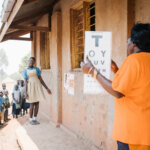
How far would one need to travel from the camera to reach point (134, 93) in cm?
153

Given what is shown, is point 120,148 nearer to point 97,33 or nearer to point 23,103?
point 97,33

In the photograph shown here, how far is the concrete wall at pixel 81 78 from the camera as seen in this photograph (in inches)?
A: 110

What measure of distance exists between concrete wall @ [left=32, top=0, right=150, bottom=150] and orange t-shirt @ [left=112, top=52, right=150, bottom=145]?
4.02 ft

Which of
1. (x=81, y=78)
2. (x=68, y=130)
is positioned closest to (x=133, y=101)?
(x=81, y=78)

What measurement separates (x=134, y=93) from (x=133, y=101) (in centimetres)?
7

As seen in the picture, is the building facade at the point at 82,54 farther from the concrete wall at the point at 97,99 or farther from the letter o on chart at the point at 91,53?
the letter o on chart at the point at 91,53

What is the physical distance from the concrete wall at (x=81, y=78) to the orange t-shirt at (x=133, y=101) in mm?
1226

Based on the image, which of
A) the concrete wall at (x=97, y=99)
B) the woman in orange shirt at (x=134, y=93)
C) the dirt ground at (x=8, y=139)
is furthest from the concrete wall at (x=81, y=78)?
the dirt ground at (x=8, y=139)

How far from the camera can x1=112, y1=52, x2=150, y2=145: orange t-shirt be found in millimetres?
1461

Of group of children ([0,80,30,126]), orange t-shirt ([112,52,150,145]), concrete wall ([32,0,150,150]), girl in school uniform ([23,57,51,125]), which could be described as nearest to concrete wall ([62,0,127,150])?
concrete wall ([32,0,150,150])

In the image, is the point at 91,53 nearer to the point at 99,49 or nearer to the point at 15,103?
the point at 99,49

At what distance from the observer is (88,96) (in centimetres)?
395

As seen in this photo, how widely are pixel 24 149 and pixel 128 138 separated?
10.1ft

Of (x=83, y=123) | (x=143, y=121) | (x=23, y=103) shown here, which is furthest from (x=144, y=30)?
(x=23, y=103)
